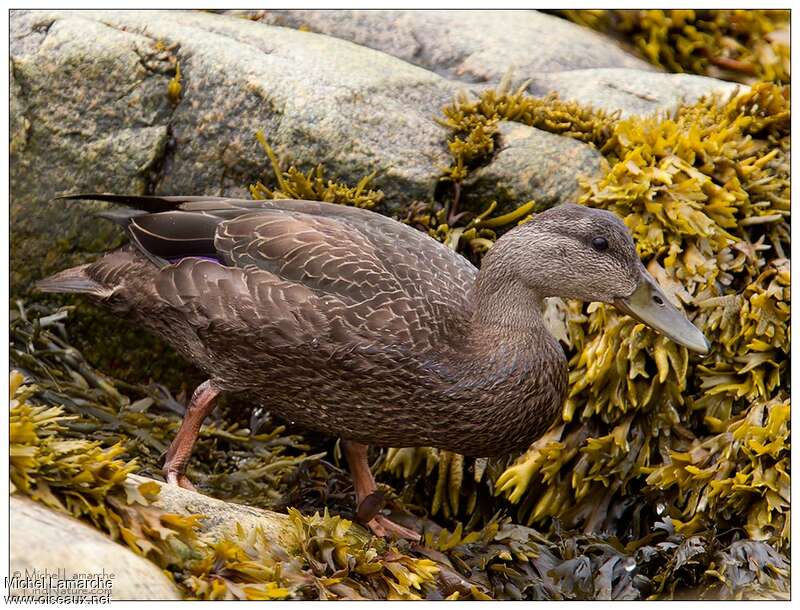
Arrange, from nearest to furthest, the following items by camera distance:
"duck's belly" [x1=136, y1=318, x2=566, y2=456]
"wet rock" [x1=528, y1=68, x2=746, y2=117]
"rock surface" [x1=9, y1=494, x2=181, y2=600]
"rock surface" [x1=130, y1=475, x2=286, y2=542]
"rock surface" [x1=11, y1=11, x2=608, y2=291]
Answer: "rock surface" [x1=9, y1=494, x2=181, y2=600] → "rock surface" [x1=130, y1=475, x2=286, y2=542] → "duck's belly" [x1=136, y1=318, x2=566, y2=456] → "rock surface" [x1=11, y1=11, x2=608, y2=291] → "wet rock" [x1=528, y1=68, x2=746, y2=117]

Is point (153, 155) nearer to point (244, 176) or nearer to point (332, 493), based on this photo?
point (244, 176)

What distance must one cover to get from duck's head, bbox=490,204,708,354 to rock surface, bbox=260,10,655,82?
2.51 m

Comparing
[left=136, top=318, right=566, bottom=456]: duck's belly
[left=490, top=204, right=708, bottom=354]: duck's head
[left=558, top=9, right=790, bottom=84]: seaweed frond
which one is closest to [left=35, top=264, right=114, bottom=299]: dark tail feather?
[left=136, top=318, right=566, bottom=456]: duck's belly

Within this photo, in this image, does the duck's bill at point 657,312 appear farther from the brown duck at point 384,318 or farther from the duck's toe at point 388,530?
the duck's toe at point 388,530

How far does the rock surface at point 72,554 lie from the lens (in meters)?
3.57

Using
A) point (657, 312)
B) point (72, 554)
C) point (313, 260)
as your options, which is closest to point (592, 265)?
point (657, 312)

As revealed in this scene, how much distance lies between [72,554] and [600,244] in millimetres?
2558

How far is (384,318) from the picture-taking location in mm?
4766

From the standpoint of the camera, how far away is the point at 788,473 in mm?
5008

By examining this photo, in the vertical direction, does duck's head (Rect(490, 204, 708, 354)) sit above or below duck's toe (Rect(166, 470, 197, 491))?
above

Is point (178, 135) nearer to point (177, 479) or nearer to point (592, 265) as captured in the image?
point (177, 479)

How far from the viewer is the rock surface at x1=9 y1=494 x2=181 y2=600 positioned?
11.7 feet

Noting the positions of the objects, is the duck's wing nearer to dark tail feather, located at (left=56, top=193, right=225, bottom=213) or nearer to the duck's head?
dark tail feather, located at (left=56, top=193, right=225, bottom=213)

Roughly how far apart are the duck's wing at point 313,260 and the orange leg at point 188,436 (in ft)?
1.57
